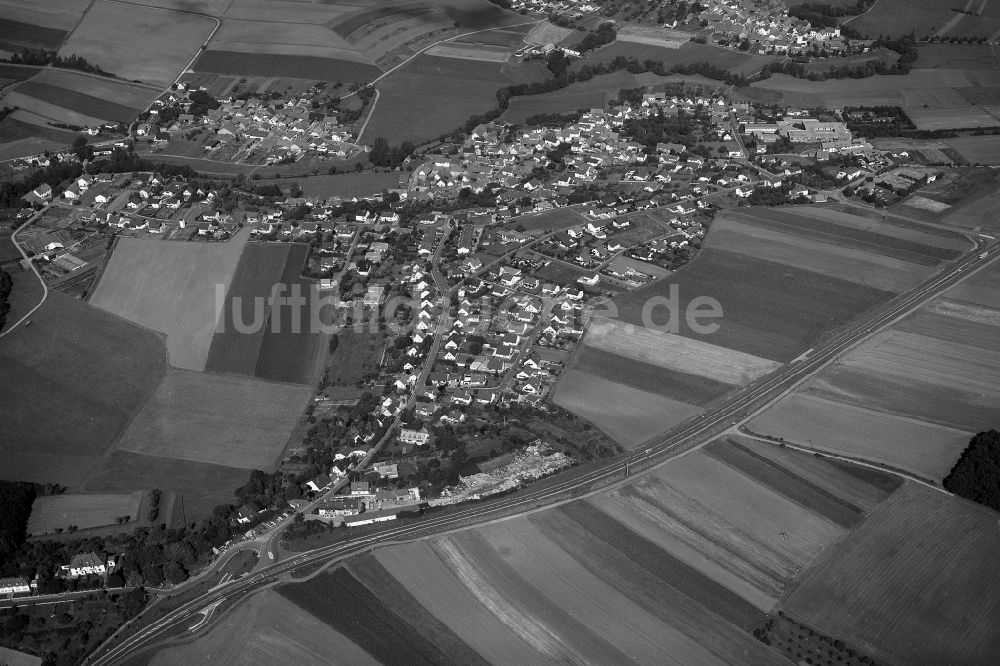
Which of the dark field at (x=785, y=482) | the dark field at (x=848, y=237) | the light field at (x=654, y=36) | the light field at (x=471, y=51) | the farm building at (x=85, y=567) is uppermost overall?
the light field at (x=654, y=36)

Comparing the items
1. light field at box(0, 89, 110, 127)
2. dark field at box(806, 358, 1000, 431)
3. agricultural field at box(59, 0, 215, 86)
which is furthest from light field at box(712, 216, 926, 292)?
agricultural field at box(59, 0, 215, 86)

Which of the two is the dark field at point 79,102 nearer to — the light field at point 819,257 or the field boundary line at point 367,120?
the field boundary line at point 367,120

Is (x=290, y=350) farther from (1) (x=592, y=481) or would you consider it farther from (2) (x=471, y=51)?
(2) (x=471, y=51)

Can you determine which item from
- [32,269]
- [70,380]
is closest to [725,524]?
[70,380]

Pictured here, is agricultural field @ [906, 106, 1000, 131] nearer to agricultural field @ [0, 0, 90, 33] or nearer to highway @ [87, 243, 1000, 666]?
highway @ [87, 243, 1000, 666]

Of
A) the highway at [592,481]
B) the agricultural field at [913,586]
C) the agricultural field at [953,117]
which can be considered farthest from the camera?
the agricultural field at [953,117]

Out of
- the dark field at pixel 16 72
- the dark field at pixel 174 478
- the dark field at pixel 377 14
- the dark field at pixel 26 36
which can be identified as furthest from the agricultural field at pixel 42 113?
the dark field at pixel 174 478
